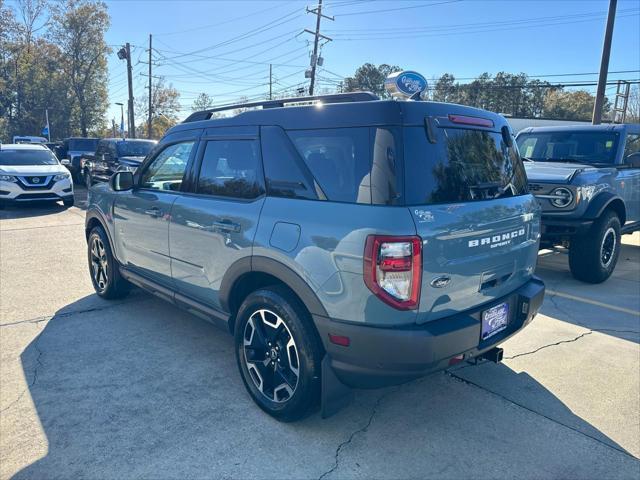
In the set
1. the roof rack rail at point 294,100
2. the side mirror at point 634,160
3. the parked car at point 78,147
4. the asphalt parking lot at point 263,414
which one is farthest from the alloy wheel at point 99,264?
the parked car at point 78,147

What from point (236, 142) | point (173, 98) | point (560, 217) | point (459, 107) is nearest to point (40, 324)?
point (236, 142)

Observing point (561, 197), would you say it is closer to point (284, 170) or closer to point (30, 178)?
point (284, 170)

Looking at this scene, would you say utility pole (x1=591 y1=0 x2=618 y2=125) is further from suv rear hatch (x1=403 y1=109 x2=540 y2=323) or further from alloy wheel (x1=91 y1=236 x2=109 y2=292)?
alloy wheel (x1=91 y1=236 x2=109 y2=292)

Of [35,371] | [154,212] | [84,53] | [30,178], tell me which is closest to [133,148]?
[30,178]

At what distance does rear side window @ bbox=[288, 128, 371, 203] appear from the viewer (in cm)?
245

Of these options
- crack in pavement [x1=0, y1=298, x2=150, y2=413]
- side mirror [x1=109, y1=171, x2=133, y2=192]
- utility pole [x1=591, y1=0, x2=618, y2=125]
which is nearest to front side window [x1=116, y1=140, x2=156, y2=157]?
crack in pavement [x1=0, y1=298, x2=150, y2=413]

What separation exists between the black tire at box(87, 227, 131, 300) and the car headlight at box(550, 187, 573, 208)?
518 centimetres

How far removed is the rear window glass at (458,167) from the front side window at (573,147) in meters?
4.45

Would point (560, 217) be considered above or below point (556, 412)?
above

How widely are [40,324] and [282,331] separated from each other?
2.92 meters

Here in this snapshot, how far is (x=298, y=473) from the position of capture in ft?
8.13

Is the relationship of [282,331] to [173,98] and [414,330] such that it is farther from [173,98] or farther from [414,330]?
[173,98]

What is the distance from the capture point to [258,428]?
2863 mm

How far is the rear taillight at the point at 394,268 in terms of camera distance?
89.5 inches
